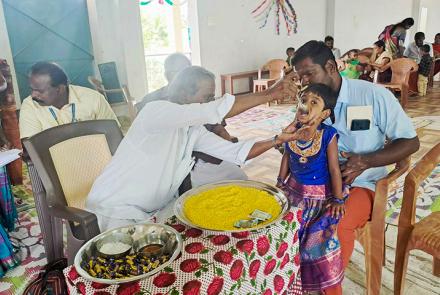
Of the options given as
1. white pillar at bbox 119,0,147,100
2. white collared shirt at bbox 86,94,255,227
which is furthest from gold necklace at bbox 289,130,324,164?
white pillar at bbox 119,0,147,100

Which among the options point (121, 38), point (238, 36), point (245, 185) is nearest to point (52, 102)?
point (245, 185)

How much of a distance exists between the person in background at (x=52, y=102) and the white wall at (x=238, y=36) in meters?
5.26

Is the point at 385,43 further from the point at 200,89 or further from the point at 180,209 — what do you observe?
the point at 180,209

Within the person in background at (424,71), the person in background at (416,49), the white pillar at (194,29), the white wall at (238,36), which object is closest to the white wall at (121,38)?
the white pillar at (194,29)

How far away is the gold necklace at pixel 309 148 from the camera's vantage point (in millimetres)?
1654

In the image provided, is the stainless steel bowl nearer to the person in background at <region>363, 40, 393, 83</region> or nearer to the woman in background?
the woman in background

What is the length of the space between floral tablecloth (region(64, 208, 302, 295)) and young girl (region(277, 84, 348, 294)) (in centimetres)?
29

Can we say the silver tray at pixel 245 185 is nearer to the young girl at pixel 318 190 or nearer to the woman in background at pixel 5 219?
the young girl at pixel 318 190

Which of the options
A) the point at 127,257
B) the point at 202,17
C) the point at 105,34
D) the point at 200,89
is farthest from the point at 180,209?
the point at 202,17

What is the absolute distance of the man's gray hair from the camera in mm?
1687

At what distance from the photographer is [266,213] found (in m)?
1.22

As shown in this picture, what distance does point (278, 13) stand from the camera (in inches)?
345

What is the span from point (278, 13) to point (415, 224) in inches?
316

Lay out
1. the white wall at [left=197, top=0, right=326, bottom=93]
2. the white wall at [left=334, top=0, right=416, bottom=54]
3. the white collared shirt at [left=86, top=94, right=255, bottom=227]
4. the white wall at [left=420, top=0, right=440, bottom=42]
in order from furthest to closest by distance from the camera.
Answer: the white wall at [left=420, top=0, right=440, bottom=42] < the white wall at [left=334, top=0, right=416, bottom=54] < the white wall at [left=197, top=0, right=326, bottom=93] < the white collared shirt at [left=86, top=94, right=255, bottom=227]
